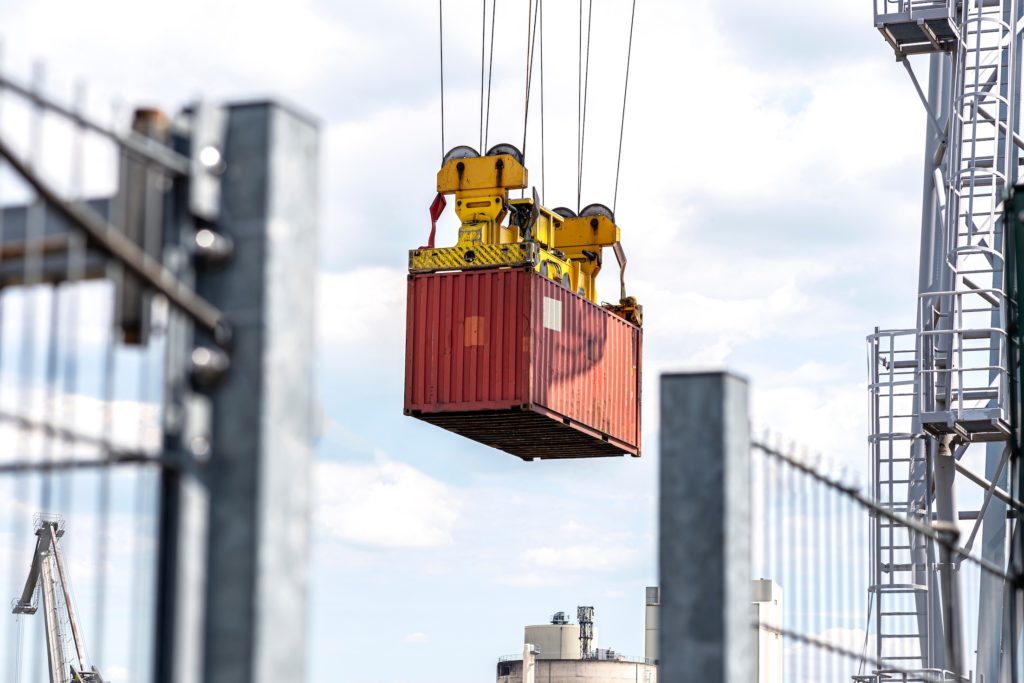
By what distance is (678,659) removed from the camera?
6.97m

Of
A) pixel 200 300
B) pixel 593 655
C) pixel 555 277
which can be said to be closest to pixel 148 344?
pixel 200 300

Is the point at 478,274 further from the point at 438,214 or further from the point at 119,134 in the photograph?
the point at 119,134

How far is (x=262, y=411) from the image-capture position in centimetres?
469

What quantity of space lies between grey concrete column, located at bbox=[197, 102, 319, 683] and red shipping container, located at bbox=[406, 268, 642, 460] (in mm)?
25795

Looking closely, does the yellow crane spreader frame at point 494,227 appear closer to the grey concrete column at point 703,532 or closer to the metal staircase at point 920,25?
the metal staircase at point 920,25

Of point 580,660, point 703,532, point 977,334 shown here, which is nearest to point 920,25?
point 977,334

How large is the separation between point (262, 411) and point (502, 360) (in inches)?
1045

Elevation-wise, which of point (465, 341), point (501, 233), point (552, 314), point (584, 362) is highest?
point (501, 233)

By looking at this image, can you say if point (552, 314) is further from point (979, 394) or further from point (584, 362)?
point (979, 394)

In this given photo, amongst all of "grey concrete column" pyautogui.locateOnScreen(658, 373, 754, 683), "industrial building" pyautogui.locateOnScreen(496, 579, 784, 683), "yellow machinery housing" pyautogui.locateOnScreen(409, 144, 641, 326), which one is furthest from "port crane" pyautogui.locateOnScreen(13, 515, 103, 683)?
"grey concrete column" pyautogui.locateOnScreen(658, 373, 754, 683)

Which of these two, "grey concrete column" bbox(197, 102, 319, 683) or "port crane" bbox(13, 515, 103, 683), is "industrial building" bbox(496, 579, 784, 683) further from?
"grey concrete column" bbox(197, 102, 319, 683)

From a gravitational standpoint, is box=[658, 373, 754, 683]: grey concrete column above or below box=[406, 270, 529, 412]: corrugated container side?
below

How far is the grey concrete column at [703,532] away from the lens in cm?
695

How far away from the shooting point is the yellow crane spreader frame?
32094 mm
